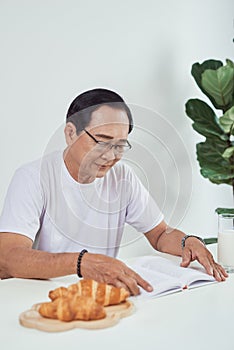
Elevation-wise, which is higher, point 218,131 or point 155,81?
point 155,81

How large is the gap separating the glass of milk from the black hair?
1.36 ft

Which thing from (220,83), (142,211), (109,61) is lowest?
(142,211)

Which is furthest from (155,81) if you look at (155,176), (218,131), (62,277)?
(62,277)

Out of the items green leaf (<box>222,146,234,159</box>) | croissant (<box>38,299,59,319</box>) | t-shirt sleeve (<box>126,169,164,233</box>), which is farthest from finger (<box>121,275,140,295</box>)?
green leaf (<box>222,146,234,159</box>)

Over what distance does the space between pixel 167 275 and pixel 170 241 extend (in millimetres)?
350

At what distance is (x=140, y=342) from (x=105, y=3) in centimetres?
194

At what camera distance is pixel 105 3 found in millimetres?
2670

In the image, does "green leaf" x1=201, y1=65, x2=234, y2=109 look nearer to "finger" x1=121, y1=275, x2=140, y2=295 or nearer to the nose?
the nose

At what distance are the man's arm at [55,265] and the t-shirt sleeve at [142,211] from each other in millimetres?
427

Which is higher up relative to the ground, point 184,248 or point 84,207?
point 84,207

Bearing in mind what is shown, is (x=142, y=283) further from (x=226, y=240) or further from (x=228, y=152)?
(x=228, y=152)

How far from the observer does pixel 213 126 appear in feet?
9.74

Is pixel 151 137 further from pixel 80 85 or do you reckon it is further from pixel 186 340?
pixel 80 85

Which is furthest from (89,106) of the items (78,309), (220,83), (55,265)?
(220,83)
